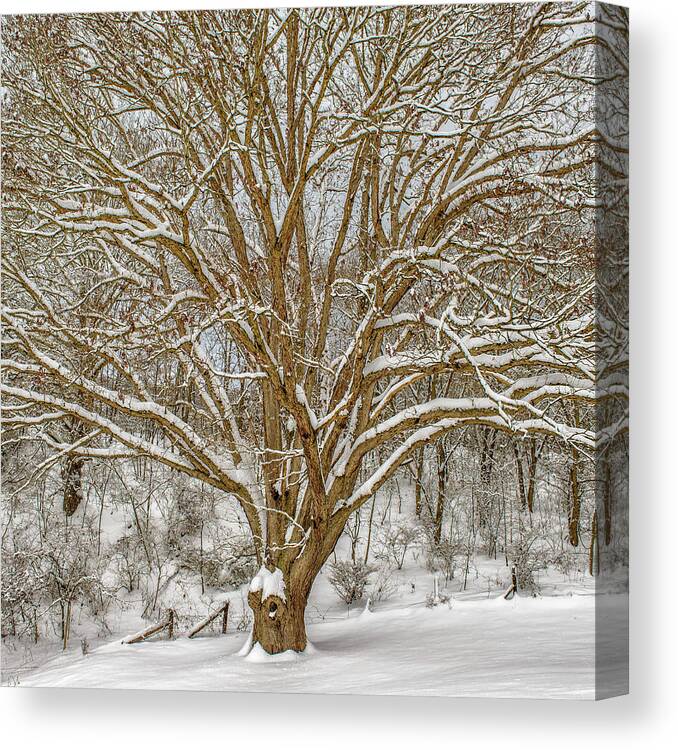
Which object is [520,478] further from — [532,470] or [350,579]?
[350,579]

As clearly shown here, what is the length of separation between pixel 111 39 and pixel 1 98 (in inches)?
33.8

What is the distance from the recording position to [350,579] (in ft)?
17.3

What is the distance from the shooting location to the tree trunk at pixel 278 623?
5.11 metres

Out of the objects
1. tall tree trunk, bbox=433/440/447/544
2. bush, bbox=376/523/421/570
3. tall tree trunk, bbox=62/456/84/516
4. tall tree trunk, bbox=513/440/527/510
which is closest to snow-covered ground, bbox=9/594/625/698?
bush, bbox=376/523/421/570

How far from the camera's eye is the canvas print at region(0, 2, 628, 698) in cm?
446

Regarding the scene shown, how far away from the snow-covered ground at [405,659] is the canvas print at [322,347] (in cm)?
2

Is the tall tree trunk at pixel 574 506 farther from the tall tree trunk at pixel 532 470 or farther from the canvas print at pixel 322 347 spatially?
the tall tree trunk at pixel 532 470

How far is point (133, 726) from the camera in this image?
4598 mm

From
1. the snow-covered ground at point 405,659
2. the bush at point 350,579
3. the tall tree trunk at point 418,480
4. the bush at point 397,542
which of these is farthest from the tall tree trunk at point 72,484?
the tall tree trunk at point 418,480

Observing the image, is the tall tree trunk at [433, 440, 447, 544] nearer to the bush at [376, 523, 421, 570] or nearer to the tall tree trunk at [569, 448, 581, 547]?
the bush at [376, 523, 421, 570]

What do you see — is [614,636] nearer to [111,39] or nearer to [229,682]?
[229,682]

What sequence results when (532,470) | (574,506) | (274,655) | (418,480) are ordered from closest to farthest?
(574,506), (274,655), (532,470), (418,480)

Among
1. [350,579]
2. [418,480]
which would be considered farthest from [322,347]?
[350,579]

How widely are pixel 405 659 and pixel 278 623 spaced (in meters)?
0.96
